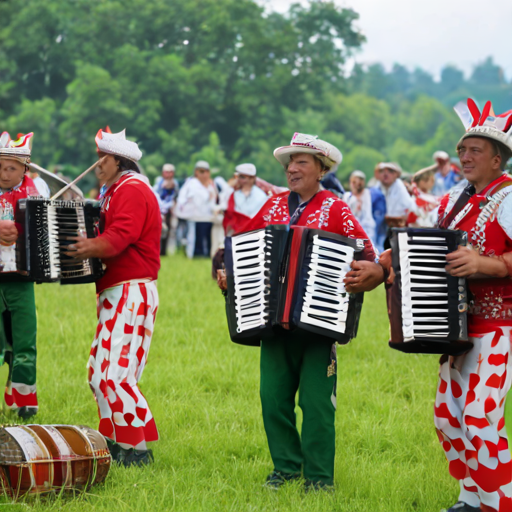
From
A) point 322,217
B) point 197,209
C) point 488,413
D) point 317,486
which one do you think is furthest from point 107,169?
point 197,209

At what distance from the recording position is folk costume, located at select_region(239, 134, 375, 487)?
5.02 metres

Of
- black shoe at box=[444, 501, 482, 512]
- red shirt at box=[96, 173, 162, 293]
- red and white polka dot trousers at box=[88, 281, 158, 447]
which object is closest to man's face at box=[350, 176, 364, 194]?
red shirt at box=[96, 173, 162, 293]

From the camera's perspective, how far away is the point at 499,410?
4.51 metres

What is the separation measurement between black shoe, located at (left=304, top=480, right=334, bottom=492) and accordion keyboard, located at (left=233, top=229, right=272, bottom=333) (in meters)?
1.01

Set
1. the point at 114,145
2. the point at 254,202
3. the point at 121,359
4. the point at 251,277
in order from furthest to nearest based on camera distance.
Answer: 1. the point at 254,202
2. the point at 114,145
3. the point at 121,359
4. the point at 251,277

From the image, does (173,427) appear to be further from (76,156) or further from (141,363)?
(76,156)

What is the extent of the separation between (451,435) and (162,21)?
44.3 meters

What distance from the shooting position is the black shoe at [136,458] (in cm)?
563

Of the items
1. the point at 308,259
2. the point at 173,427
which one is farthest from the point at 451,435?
the point at 173,427

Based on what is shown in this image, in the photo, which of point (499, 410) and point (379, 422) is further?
point (379, 422)

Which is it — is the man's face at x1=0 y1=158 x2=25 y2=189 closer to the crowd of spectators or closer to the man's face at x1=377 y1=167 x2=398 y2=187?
the crowd of spectators

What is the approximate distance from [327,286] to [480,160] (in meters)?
1.03

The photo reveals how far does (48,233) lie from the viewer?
5.44m

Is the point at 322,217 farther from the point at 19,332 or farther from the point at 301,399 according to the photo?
the point at 19,332
